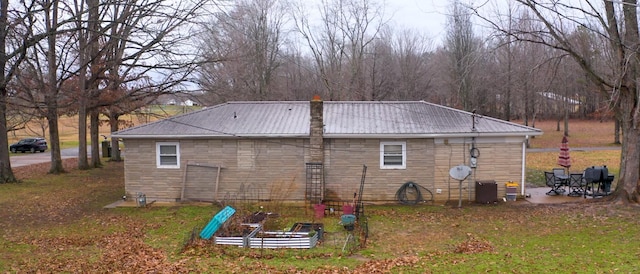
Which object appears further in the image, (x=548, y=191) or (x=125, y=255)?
(x=548, y=191)

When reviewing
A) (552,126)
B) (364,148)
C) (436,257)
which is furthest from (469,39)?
(436,257)

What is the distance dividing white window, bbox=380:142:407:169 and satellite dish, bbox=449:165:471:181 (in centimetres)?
177

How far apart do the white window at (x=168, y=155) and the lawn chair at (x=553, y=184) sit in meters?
13.4

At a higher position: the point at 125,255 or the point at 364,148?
Result: the point at 364,148

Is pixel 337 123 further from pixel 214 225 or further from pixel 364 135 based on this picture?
pixel 214 225

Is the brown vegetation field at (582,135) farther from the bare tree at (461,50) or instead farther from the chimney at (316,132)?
the chimney at (316,132)

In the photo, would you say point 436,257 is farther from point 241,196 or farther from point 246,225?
point 241,196

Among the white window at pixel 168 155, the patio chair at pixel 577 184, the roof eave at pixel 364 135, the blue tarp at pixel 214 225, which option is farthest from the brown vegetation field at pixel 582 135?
the blue tarp at pixel 214 225

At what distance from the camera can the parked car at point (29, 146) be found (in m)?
39.7

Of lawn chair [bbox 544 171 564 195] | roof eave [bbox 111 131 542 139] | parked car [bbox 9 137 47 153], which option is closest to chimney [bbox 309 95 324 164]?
roof eave [bbox 111 131 542 139]

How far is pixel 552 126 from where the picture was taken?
53.7 meters

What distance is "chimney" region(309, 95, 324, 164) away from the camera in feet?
51.8

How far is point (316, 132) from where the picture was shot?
52.0 ft

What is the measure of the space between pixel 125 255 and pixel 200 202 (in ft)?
21.1
